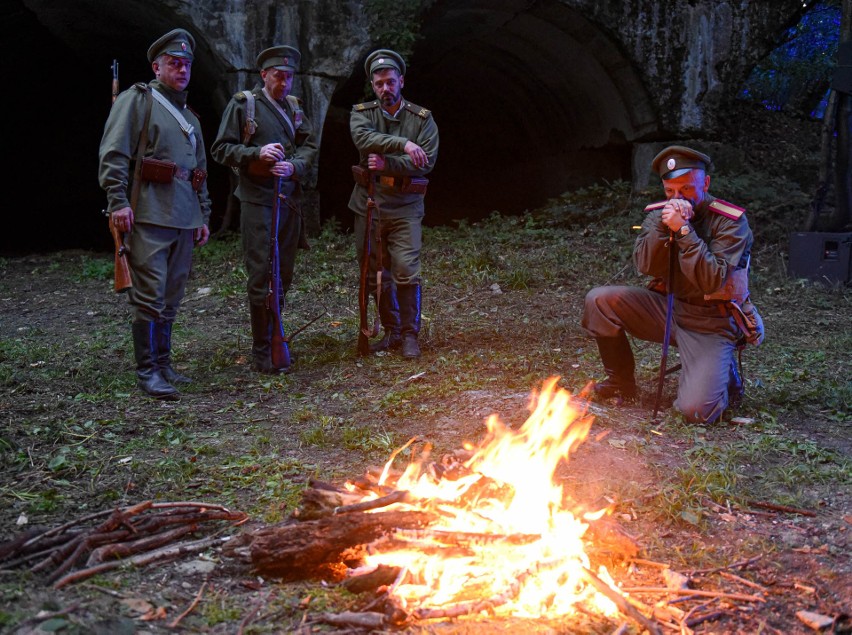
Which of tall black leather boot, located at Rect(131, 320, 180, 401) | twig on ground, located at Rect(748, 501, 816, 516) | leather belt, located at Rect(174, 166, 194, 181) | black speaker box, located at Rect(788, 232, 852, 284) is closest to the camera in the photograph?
twig on ground, located at Rect(748, 501, 816, 516)

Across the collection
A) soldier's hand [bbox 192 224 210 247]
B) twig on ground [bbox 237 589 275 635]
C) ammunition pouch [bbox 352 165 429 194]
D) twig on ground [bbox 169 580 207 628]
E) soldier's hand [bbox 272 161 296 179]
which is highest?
soldier's hand [bbox 272 161 296 179]

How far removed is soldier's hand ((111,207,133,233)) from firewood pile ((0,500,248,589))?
94.7 inches

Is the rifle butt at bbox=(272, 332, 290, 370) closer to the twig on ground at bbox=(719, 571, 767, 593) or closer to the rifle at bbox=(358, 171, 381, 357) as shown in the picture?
the rifle at bbox=(358, 171, 381, 357)

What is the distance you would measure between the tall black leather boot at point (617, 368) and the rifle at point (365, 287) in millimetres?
1877

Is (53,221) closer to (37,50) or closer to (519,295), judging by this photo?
(37,50)

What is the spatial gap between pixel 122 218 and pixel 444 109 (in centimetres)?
1131

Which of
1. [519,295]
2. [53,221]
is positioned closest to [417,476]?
[519,295]

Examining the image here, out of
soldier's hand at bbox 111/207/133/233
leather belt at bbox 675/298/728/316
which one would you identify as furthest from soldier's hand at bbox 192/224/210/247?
leather belt at bbox 675/298/728/316

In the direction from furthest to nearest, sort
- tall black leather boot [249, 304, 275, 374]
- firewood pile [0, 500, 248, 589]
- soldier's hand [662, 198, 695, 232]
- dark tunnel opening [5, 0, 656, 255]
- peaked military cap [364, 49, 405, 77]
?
dark tunnel opening [5, 0, 656, 255], peaked military cap [364, 49, 405, 77], tall black leather boot [249, 304, 275, 374], soldier's hand [662, 198, 695, 232], firewood pile [0, 500, 248, 589]

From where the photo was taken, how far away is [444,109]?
15.7 m

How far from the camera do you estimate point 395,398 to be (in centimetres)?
520

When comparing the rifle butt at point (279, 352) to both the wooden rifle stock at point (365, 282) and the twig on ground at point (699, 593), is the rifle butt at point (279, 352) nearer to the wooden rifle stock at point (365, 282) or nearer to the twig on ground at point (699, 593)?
the wooden rifle stock at point (365, 282)

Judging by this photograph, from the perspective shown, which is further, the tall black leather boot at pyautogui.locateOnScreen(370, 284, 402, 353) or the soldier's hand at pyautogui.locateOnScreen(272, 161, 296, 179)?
the tall black leather boot at pyautogui.locateOnScreen(370, 284, 402, 353)

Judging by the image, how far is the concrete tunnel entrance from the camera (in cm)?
1146
